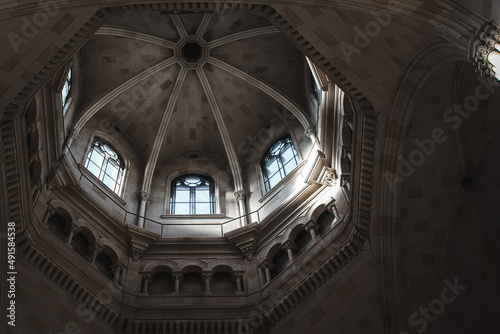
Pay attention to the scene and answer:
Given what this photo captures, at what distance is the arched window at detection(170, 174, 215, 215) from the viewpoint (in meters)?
21.7

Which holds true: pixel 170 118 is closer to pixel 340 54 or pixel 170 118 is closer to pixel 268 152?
pixel 268 152

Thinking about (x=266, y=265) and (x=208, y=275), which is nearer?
(x=266, y=265)

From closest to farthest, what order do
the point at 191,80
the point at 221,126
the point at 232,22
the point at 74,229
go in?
the point at 74,229 → the point at 232,22 → the point at 221,126 → the point at 191,80

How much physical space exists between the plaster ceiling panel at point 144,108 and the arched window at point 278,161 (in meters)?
5.03

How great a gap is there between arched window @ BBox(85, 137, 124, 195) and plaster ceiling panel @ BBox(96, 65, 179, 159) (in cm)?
152

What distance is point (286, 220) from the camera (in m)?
18.3

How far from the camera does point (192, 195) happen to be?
886 inches

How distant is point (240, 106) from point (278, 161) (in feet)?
11.3

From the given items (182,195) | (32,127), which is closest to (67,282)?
(32,127)

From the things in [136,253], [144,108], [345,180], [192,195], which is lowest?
[136,253]

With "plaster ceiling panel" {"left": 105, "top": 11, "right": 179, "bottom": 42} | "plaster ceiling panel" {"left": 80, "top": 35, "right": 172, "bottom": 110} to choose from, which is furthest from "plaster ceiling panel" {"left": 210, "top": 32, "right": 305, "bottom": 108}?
"plaster ceiling panel" {"left": 80, "top": 35, "right": 172, "bottom": 110}

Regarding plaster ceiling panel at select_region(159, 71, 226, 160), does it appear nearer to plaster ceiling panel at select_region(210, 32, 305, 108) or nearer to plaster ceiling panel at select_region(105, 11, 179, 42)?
plaster ceiling panel at select_region(210, 32, 305, 108)

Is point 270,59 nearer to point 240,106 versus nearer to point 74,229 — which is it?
point 240,106

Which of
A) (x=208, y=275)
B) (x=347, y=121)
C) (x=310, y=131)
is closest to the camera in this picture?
(x=347, y=121)
